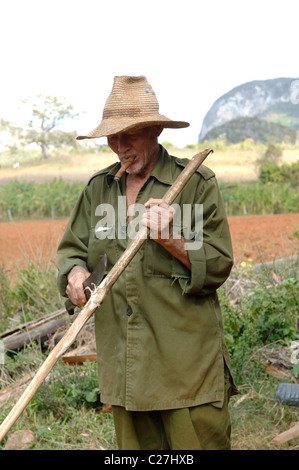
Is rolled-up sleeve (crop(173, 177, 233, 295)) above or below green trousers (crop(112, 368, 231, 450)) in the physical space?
above

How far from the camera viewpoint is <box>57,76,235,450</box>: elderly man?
2.61 meters

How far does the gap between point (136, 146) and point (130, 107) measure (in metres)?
0.17

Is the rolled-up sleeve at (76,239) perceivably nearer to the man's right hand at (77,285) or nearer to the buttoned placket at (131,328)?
the man's right hand at (77,285)

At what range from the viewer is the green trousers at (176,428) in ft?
8.71

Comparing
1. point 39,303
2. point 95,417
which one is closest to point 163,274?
point 95,417

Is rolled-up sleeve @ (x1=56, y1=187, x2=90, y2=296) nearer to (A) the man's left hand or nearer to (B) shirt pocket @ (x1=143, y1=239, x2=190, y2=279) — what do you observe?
(B) shirt pocket @ (x1=143, y1=239, x2=190, y2=279)

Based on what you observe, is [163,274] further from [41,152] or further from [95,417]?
[41,152]

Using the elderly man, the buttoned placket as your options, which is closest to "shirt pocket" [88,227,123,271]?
the elderly man

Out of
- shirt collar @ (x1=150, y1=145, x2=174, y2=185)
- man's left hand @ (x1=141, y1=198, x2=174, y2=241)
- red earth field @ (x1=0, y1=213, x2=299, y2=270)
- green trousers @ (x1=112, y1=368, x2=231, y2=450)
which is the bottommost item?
red earth field @ (x1=0, y1=213, x2=299, y2=270)

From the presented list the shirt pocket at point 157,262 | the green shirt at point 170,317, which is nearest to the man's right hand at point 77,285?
the green shirt at point 170,317

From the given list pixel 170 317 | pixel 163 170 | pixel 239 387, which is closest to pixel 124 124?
pixel 163 170

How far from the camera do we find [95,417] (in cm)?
409

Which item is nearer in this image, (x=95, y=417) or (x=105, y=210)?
(x=105, y=210)

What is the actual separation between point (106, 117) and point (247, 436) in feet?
6.57
